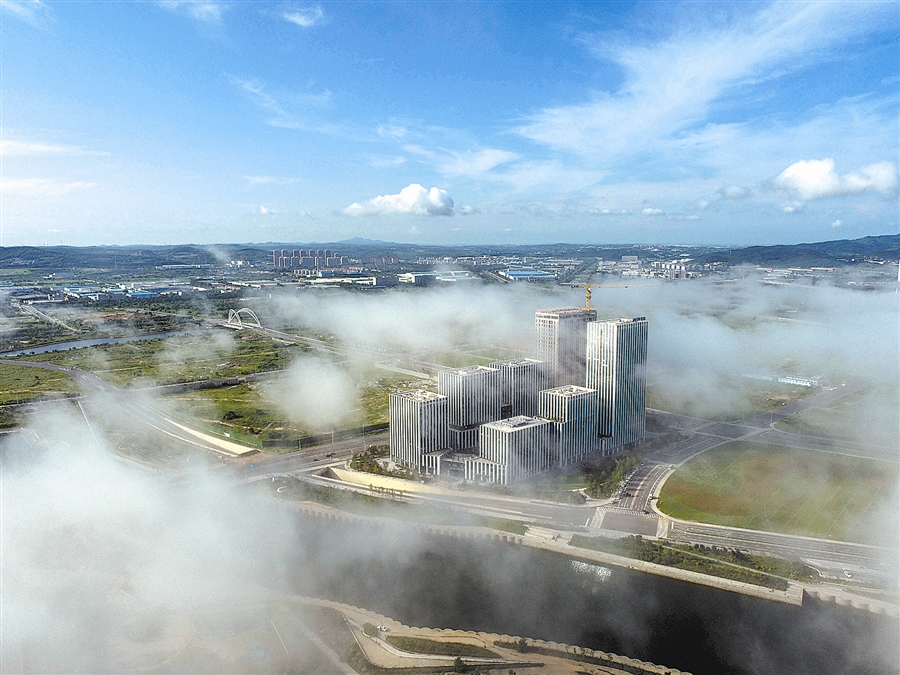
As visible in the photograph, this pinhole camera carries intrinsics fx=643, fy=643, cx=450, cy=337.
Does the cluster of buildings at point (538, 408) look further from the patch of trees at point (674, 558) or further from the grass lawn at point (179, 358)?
the grass lawn at point (179, 358)

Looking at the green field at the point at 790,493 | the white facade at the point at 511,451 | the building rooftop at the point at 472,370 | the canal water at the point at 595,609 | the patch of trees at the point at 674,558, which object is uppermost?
the building rooftop at the point at 472,370

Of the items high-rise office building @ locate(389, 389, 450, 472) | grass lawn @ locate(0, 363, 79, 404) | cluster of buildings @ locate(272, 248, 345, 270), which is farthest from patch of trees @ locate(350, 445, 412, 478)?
cluster of buildings @ locate(272, 248, 345, 270)

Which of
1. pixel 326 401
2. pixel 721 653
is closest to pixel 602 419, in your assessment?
pixel 721 653

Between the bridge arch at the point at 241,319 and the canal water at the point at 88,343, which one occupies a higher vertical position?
the bridge arch at the point at 241,319

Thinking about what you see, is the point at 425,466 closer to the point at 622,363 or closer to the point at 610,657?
the point at 622,363

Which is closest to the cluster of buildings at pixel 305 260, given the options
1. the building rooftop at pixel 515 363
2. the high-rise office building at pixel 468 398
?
the building rooftop at pixel 515 363

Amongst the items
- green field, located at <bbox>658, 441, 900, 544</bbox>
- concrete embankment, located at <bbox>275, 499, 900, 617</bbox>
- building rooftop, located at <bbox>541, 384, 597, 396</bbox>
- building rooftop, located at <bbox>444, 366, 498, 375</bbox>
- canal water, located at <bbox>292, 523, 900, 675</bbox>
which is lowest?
canal water, located at <bbox>292, 523, 900, 675</bbox>

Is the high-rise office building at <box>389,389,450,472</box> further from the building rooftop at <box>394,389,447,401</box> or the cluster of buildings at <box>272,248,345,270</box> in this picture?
the cluster of buildings at <box>272,248,345,270</box>
